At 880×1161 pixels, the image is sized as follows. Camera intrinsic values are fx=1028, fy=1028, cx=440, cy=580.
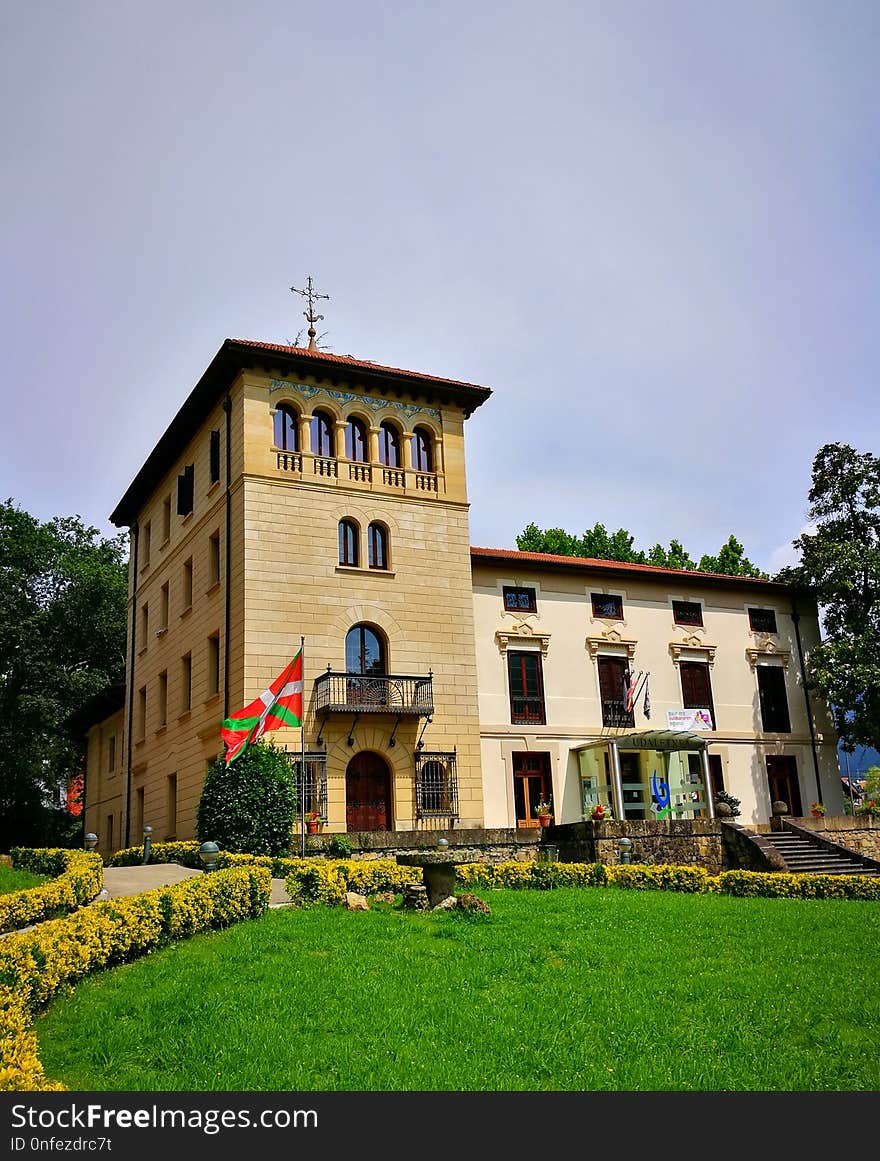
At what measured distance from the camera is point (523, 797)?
92.5ft

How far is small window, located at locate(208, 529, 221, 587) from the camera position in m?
27.4

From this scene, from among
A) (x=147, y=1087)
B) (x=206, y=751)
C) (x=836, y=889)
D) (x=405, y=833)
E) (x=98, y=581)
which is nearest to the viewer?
(x=147, y=1087)

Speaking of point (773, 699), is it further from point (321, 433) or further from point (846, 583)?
point (321, 433)

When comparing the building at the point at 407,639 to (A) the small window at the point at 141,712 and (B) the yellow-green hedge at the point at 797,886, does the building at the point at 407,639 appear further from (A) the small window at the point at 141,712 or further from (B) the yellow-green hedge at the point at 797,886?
(B) the yellow-green hedge at the point at 797,886

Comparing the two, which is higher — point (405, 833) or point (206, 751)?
point (206, 751)

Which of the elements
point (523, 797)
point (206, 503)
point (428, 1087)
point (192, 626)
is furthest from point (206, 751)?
point (428, 1087)

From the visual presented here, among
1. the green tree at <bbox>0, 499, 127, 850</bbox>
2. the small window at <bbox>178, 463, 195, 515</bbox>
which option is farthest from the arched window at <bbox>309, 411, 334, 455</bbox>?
the green tree at <bbox>0, 499, 127, 850</bbox>

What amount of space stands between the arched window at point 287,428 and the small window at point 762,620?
1618 centimetres

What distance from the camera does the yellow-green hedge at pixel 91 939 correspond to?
22.1 feet

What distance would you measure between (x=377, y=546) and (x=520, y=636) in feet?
16.8

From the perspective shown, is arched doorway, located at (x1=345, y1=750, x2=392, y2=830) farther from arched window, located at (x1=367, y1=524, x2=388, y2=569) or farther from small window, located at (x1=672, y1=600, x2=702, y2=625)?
small window, located at (x1=672, y1=600, x2=702, y2=625)

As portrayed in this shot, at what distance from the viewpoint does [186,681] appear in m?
29.2

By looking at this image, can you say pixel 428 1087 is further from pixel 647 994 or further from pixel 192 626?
pixel 192 626

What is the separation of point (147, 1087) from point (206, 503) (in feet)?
73.6
